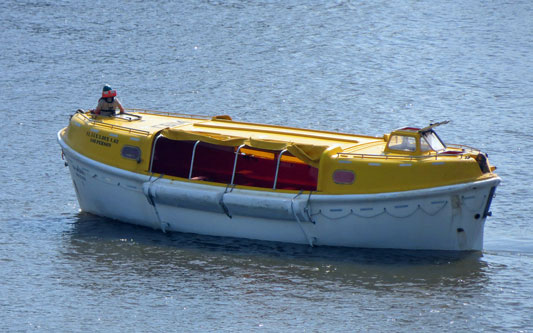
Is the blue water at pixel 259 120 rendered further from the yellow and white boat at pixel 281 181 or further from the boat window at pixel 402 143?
the boat window at pixel 402 143

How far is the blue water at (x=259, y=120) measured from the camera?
62.6ft

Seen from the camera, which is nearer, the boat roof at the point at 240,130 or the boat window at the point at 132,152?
the boat roof at the point at 240,130

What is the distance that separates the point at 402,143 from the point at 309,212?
8.95ft

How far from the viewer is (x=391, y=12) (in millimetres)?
55625

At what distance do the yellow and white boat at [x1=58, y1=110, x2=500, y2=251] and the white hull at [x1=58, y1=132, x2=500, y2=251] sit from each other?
0.03m

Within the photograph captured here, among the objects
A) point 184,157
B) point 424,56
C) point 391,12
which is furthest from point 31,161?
point 391,12

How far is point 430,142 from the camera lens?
70.1ft

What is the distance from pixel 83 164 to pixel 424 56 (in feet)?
85.1

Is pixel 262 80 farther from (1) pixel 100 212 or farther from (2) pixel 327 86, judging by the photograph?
(1) pixel 100 212

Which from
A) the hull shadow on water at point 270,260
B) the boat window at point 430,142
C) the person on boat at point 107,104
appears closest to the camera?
the hull shadow on water at point 270,260

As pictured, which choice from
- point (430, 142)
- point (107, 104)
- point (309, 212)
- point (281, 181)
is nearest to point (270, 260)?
point (309, 212)

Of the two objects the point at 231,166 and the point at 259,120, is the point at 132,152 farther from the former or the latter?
the point at 259,120

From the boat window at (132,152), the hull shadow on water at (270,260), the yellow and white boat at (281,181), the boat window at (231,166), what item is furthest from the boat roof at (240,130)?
the hull shadow on water at (270,260)

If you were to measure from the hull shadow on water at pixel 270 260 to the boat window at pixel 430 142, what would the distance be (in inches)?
96.1
